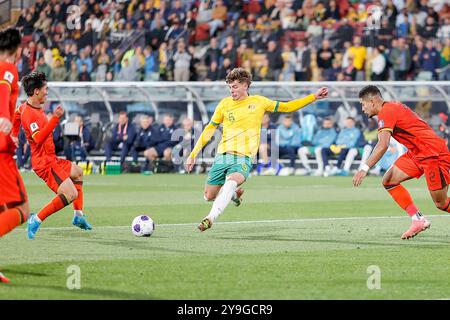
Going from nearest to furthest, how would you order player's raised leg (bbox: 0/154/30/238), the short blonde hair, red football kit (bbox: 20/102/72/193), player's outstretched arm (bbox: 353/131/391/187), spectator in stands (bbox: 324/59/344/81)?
player's raised leg (bbox: 0/154/30/238)
player's outstretched arm (bbox: 353/131/391/187)
red football kit (bbox: 20/102/72/193)
the short blonde hair
spectator in stands (bbox: 324/59/344/81)

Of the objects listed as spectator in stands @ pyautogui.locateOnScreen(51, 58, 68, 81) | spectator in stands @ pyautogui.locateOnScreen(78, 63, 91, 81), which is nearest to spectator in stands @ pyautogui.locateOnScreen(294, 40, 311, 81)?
spectator in stands @ pyautogui.locateOnScreen(78, 63, 91, 81)

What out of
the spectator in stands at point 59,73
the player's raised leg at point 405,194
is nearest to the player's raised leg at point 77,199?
the player's raised leg at point 405,194

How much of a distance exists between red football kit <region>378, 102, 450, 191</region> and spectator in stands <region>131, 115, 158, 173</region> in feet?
58.6

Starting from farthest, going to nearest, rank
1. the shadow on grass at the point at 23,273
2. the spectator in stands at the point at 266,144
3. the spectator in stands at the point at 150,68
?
the spectator in stands at the point at 150,68
the spectator in stands at the point at 266,144
the shadow on grass at the point at 23,273

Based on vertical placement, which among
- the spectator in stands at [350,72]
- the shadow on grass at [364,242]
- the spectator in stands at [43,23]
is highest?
the spectator in stands at [43,23]

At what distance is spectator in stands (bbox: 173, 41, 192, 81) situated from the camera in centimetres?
3225

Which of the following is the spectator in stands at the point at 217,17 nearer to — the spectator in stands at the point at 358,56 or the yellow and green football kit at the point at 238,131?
the spectator in stands at the point at 358,56

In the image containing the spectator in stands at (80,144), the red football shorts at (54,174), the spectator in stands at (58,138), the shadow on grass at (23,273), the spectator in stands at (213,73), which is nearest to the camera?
the shadow on grass at (23,273)

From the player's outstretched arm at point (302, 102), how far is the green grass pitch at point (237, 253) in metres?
1.68

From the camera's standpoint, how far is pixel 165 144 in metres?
30.5

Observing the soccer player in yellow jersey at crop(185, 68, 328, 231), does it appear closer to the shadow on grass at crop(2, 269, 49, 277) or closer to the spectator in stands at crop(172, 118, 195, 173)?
the shadow on grass at crop(2, 269, 49, 277)

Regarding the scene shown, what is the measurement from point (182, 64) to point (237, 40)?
78.4 inches

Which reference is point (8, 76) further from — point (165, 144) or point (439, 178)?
point (165, 144)

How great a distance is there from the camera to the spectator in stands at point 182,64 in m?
32.2
